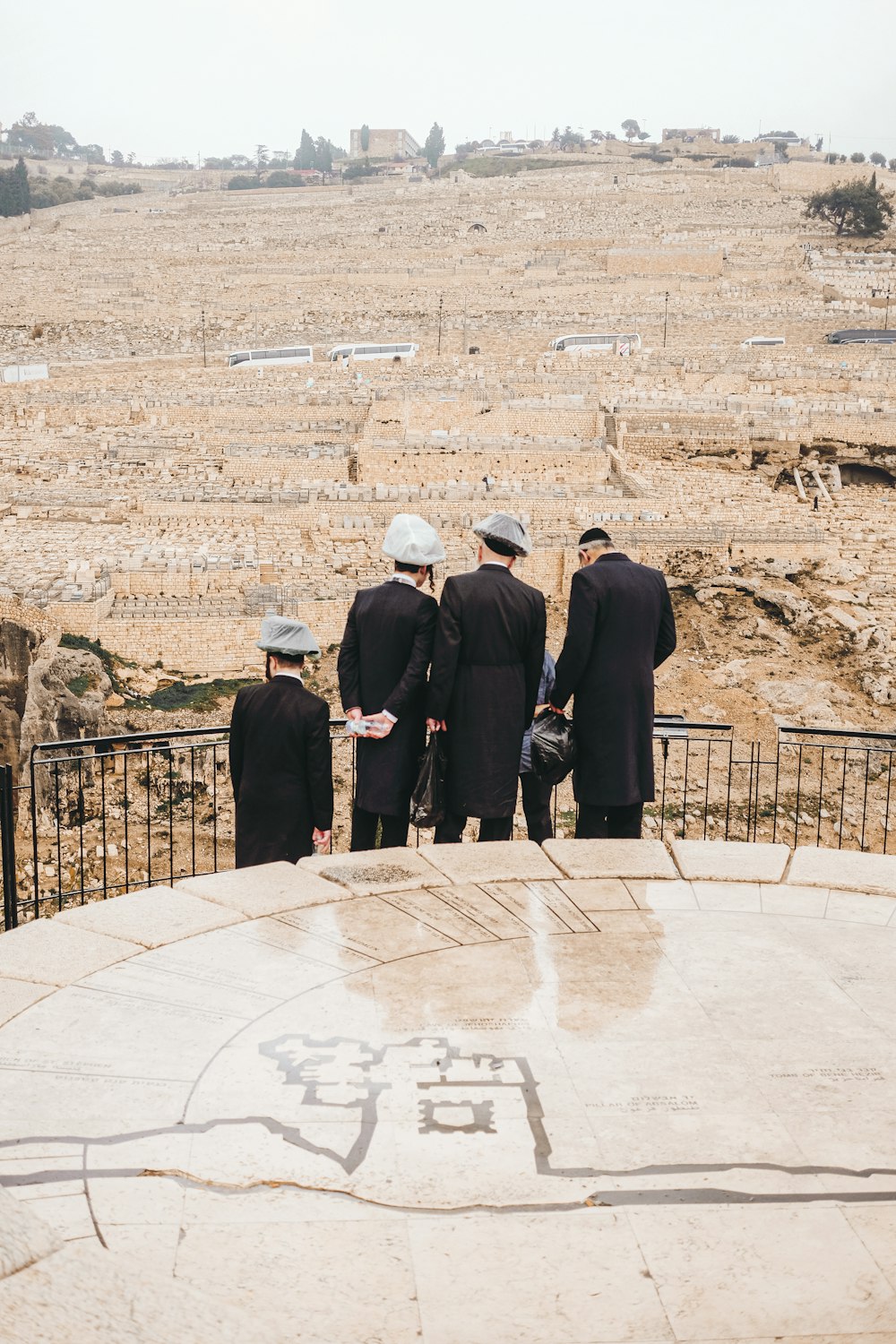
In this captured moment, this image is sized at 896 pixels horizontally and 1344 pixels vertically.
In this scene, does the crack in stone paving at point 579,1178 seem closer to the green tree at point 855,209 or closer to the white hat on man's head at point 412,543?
the white hat on man's head at point 412,543

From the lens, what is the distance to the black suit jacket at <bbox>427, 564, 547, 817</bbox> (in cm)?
512

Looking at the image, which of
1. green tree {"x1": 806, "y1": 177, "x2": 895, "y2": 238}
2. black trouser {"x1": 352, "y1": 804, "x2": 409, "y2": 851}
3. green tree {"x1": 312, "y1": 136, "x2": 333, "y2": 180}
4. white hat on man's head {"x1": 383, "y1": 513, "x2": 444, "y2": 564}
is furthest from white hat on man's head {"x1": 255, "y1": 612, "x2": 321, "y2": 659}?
green tree {"x1": 312, "y1": 136, "x2": 333, "y2": 180}

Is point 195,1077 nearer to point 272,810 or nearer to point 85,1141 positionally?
point 85,1141

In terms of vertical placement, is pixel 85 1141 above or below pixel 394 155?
below

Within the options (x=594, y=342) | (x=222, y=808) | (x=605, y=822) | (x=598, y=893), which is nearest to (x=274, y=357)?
(x=594, y=342)

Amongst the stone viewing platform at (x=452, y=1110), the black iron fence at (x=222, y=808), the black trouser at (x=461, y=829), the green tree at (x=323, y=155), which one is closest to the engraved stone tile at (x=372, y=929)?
the stone viewing platform at (x=452, y=1110)

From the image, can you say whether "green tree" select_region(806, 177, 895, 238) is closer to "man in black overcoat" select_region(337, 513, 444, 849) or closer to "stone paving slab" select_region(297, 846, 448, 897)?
"man in black overcoat" select_region(337, 513, 444, 849)

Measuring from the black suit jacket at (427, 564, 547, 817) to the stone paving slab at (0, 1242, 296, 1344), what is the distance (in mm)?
2943

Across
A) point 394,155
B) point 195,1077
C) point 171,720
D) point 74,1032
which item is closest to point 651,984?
point 195,1077

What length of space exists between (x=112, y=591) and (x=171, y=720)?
3317 mm

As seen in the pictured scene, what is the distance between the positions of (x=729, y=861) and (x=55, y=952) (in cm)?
246

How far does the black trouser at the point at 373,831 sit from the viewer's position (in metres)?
5.43

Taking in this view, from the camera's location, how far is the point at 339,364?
32.6 metres

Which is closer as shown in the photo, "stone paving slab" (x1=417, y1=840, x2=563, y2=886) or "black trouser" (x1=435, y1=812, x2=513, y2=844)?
"stone paving slab" (x1=417, y1=840, x2=563, y2=886)
